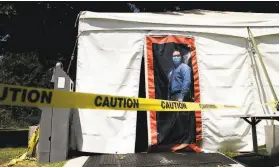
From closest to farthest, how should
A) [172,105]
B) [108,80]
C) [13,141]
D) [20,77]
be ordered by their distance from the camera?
[172,105]
[108,80]
[13,141]
[20,77]

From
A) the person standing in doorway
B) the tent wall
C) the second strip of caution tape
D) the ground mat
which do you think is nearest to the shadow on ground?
the tent wall

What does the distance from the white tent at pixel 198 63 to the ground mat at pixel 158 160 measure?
73cm

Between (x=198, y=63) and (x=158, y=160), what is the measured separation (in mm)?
3030

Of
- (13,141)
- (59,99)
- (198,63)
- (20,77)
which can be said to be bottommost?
(13,141)

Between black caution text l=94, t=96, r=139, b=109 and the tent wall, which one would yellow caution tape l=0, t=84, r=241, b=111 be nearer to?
black caution text l=94, t=96, r=139, b=109

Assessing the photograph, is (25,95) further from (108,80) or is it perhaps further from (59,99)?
(108,80)

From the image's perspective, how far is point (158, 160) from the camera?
6.42 meters

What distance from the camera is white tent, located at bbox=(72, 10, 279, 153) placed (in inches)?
305

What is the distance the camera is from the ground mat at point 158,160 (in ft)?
19.5

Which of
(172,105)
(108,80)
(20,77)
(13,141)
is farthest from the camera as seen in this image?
(20,77)

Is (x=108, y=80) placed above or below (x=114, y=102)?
above

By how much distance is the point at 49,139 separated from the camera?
6.77m

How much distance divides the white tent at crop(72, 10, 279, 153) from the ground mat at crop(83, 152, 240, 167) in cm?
73

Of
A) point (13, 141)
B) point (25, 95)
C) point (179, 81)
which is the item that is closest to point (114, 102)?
point (25, 95)
